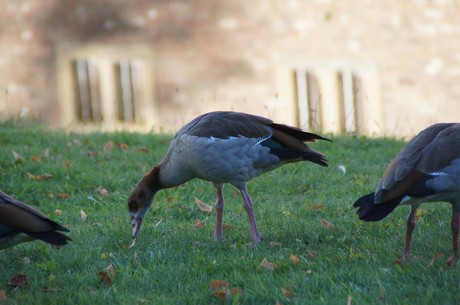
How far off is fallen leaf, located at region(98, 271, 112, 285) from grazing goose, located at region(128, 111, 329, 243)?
3.37 feet

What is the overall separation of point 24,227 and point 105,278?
30.4 inches

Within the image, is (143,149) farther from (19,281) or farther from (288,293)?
(288,293)

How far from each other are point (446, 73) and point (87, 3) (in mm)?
7695

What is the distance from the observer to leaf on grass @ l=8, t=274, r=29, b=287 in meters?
6.46

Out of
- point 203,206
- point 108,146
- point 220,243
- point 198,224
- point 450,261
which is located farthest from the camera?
point 108,146

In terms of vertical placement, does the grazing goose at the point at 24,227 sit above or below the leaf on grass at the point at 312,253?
above

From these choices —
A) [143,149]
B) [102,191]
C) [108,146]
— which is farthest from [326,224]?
[108,146]

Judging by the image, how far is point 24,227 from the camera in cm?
607

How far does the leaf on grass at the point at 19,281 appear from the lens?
6457mm

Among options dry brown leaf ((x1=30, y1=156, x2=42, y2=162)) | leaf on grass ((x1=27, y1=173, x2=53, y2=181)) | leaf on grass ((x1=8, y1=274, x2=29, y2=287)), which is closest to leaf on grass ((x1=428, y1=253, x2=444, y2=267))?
leaf on grass ((x1=8, y1=274, x2=29, y2=287))

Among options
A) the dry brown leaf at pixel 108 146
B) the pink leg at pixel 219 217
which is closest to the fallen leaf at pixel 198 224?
the pink leg at pixel 219 217

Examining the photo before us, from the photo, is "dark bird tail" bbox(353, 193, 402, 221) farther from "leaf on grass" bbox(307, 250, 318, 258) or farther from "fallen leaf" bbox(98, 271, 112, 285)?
"fallen leaf" bbox(98, 271, 112, 285)

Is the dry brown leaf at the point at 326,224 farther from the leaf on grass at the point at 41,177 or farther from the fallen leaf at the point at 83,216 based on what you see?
the leaf on grass at the point at 41,177

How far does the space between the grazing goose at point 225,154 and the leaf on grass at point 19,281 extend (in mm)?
1254
